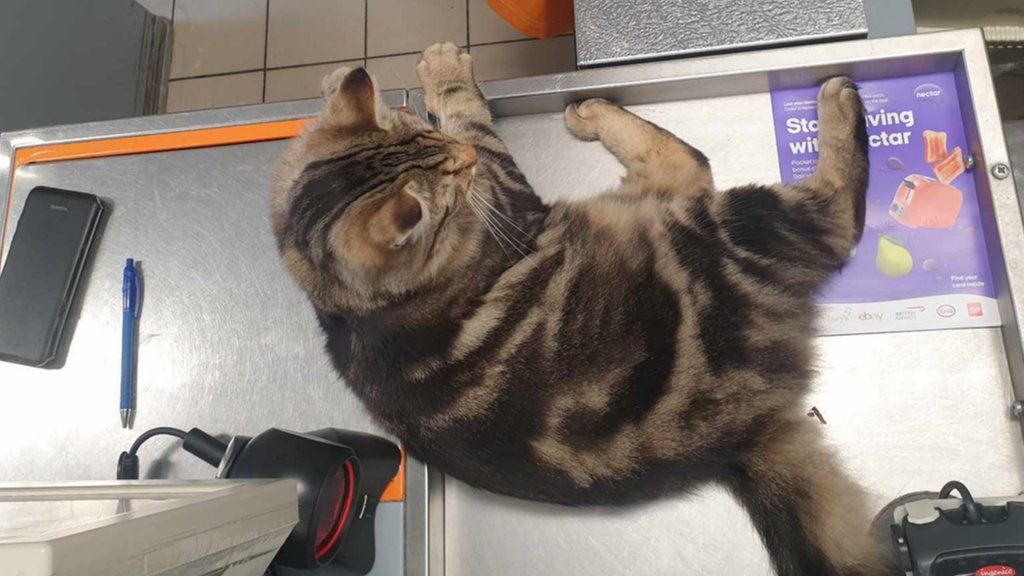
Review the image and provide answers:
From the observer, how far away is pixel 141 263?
1068 mm

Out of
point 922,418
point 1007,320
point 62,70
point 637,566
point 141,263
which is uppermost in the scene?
point 62,70

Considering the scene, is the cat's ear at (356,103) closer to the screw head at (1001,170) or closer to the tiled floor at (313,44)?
the screw head at (1001,170)

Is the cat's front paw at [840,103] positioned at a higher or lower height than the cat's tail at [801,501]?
higher

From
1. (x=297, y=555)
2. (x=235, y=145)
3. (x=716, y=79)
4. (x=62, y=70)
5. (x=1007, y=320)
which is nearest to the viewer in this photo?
(x=297, y=555)

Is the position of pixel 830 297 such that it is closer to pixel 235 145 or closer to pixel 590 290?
pixel 590 290

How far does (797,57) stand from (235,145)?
33.1 inches

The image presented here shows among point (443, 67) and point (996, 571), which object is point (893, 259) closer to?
point (996, 571)

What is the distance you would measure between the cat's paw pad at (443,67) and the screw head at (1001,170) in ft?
2.37

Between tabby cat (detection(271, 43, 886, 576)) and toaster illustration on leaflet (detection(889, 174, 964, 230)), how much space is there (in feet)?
0.21

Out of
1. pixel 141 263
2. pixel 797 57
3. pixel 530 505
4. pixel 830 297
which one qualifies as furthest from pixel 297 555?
pixel 797 57

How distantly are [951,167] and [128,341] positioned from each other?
1190 millimetres

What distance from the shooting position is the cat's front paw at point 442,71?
1083 millimetres

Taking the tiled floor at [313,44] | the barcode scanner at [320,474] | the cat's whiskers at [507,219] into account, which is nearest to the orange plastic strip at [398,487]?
the barcode scanner at [320,474]

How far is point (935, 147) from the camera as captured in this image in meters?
0.94
